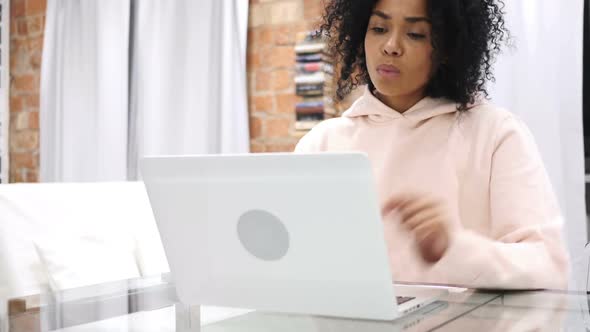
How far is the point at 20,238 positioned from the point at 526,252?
4.31 feet

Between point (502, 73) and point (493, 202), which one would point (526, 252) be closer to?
point (493, 202)

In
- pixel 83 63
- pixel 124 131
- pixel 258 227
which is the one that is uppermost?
pixel 83 63

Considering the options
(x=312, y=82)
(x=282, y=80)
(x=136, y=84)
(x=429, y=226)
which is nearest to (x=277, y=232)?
(x=429, y=226)

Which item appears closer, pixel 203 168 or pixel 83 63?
pixel 203 168

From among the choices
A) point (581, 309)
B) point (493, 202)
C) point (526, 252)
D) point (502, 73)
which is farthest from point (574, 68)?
Answer: point (581, 309)

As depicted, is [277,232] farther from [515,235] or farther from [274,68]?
[274,68]

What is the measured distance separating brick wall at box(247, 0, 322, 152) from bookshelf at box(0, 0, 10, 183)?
1528 mm

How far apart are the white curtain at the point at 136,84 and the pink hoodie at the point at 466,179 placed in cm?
131

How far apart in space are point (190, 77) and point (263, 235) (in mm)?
2436

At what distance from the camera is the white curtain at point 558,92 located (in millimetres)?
2531

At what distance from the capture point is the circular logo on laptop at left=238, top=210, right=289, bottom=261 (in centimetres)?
100

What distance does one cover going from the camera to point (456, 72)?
1.82m

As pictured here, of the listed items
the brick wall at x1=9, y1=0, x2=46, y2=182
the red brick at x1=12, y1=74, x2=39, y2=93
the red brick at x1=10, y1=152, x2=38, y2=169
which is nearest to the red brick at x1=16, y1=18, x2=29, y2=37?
the brick wall at x1=9, y1=0, x2=46, y2=182

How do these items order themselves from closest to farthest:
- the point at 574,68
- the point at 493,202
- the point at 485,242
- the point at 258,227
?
the point at 258,227
the point at 485,242
the point at 493,202
the point at 574,68
